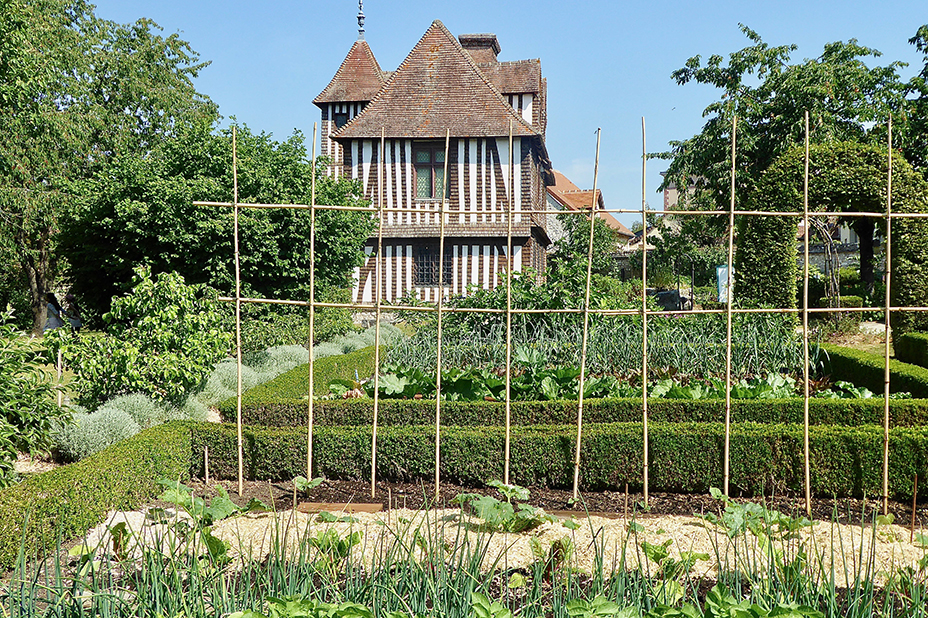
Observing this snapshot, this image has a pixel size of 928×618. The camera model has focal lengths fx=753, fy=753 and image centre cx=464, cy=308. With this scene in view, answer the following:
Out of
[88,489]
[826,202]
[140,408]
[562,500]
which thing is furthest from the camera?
[826,202]

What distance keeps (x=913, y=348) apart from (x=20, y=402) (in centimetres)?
1033

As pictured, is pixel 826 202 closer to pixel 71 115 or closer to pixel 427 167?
pixel 427 167

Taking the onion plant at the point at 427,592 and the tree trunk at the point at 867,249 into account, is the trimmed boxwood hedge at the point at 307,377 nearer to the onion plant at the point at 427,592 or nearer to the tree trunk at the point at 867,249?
the onion plant at the point at 427,592

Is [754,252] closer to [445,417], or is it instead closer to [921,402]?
[921,402]

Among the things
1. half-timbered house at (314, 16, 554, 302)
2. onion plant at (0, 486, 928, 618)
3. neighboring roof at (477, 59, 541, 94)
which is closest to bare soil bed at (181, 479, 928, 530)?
onion plant at (0, 486, 928, 618)

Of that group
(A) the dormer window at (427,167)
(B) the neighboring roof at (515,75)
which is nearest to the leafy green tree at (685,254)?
(B) the neighboring roof at (515,75)

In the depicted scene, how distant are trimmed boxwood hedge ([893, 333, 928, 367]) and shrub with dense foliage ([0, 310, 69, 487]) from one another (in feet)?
31.8

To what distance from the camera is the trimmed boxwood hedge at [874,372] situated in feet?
24.5

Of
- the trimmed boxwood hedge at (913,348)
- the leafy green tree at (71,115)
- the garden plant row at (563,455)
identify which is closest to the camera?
the garden plant row at (563,455)

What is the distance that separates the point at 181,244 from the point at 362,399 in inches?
308

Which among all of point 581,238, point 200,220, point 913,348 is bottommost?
point 913,348

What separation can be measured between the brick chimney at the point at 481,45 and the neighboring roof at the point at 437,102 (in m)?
3.66

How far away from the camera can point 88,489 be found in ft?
14.6

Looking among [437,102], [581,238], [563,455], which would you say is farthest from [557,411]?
[581,238]
